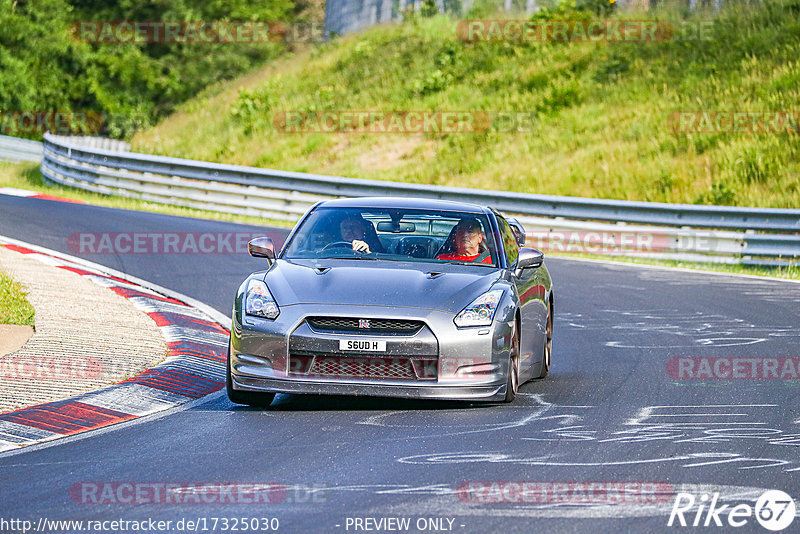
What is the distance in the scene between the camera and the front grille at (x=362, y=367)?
8.12 meters

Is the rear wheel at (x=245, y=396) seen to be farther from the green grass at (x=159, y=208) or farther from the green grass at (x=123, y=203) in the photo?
the green grass at (x=123, y=203)

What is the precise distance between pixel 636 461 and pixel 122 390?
3.74 m

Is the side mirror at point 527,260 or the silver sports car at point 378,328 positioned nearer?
the silver sports car at point 378,328

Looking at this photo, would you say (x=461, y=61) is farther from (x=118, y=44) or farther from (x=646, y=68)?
(x=118, y=44)

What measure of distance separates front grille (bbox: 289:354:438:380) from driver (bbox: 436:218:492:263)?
1.45 m

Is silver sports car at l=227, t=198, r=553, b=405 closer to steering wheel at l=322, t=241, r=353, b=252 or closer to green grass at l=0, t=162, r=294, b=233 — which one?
steering wheel at l=322, t=241, r=353, b=252

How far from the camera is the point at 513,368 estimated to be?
28.5 feet

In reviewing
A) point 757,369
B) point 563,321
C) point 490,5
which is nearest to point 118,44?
point 490,5

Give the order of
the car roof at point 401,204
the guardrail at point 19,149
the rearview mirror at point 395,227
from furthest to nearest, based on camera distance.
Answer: the guardrail at point 19,149, the car roof at point 401,204, the rearview mirror at point 395,227

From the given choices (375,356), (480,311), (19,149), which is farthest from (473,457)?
(19,149)

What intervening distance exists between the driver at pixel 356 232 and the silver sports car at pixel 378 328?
0.15 feet

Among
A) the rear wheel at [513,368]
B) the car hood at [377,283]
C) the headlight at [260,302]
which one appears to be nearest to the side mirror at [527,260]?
the car hood at [377,283]

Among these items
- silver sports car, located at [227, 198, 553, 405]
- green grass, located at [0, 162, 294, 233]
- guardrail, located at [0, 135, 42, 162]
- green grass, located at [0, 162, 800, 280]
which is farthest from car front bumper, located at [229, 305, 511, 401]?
guardrail, located at [0, 135, 42, 162]

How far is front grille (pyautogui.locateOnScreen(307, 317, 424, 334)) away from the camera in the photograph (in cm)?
815
